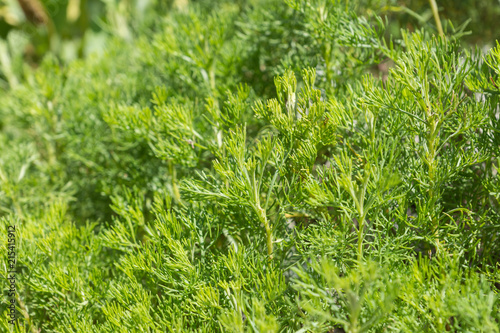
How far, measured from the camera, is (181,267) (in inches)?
12.4

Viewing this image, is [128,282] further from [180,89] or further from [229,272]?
[180,89]

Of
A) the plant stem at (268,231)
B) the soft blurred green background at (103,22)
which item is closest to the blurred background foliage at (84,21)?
the soft blurred green background at (103,22)

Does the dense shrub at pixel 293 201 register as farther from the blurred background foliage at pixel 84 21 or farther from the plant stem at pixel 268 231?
the blurred background foliage at pixel 84 21

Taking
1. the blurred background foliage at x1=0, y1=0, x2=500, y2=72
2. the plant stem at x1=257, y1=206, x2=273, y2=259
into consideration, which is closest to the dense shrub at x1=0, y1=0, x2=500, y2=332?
the plant stem at x1=257, y1=206, x2=273, y2=259

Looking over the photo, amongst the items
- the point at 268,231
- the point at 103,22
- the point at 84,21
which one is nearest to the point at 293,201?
the point at 268,231

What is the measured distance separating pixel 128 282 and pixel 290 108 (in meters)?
0.23

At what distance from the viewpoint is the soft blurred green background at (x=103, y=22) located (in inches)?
23.4

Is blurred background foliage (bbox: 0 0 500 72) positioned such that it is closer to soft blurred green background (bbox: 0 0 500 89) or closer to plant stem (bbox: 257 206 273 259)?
soft blurred green background (bbox: 0 0 500 89)

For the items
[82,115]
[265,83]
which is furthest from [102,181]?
[265,83]

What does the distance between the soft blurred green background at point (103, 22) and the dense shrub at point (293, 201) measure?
3.9 inches

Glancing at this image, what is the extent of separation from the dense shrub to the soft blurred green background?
99 millimetres

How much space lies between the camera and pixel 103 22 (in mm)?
960

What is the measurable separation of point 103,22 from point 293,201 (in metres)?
0.86

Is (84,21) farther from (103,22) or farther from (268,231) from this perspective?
(268,231)
